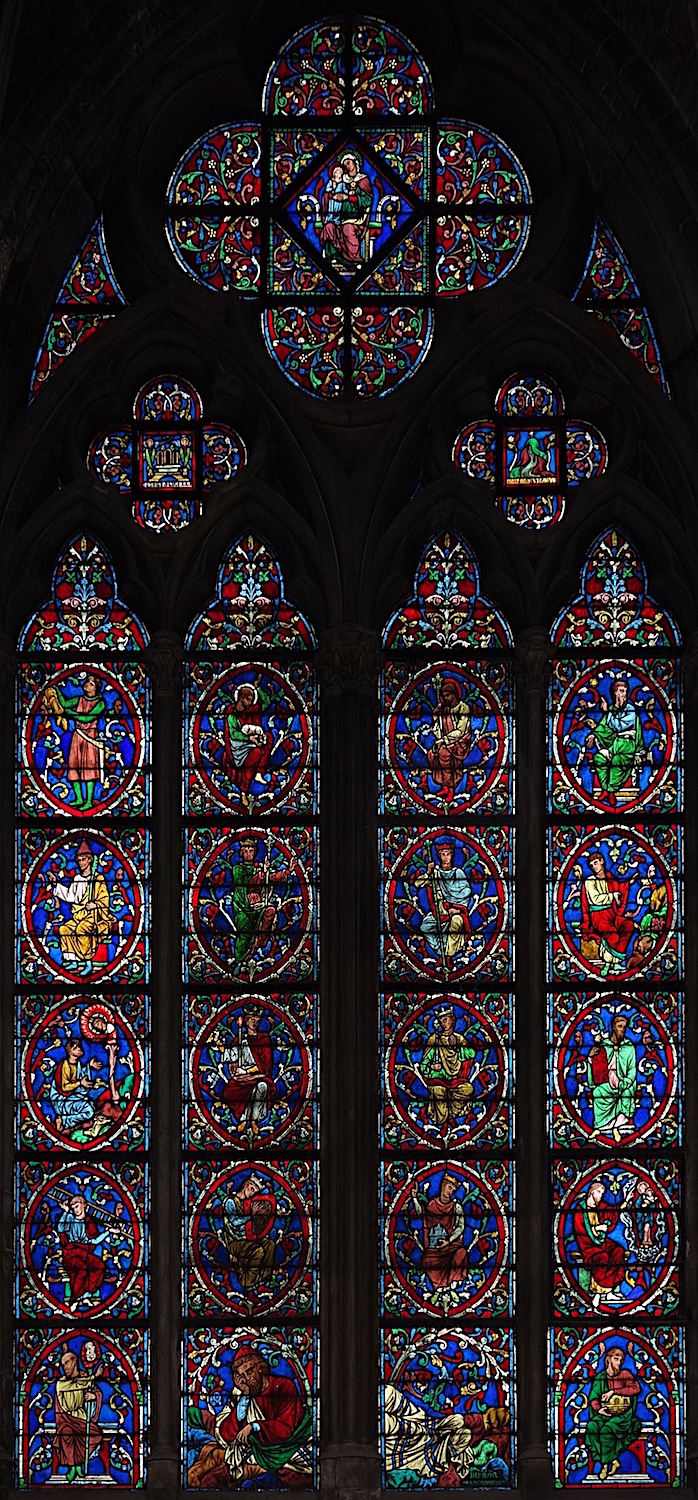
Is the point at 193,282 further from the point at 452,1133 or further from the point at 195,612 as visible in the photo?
the point at 452,1133

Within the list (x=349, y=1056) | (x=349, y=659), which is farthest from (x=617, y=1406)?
(x=349, y=659)

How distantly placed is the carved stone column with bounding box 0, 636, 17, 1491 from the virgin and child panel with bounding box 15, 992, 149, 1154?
120mm

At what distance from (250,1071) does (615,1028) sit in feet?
5.56

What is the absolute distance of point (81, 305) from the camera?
58.0ft

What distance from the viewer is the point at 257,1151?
1656 centimetres

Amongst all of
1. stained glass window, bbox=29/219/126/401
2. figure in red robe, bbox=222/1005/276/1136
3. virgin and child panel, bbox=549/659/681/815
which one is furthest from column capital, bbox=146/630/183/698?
virgin and child panel, bbox=549/659/681/815

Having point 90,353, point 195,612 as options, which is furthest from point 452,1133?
point 90,353

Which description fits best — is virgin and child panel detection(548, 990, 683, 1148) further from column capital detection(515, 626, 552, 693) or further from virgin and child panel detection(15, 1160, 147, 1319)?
virgin and child panel detection(15, 1160, 147, 1319)

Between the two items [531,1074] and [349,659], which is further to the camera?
[349,659]

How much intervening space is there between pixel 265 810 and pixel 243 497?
1545mm

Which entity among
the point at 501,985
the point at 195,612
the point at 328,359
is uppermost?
the point at 328,359

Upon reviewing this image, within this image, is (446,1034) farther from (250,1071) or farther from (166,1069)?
(166,1069)

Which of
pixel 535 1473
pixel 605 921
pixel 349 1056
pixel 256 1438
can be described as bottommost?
pixel 535 1473

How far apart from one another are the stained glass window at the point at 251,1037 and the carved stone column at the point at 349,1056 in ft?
0.50
